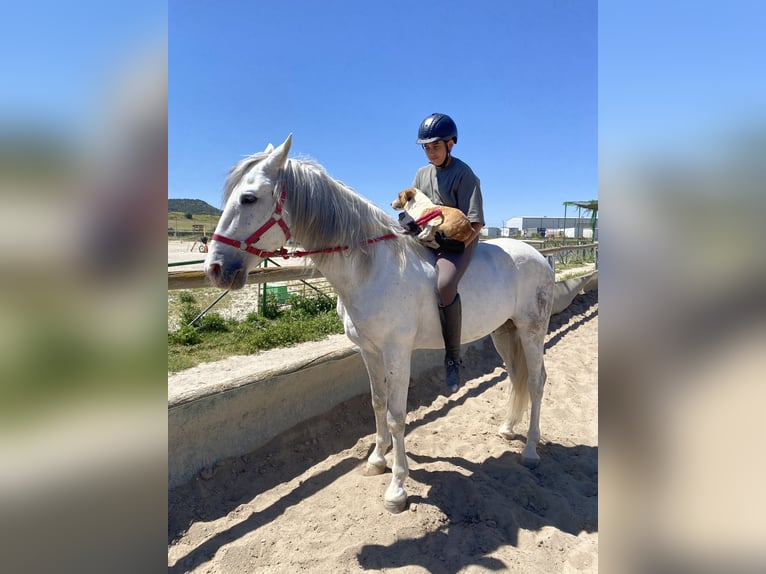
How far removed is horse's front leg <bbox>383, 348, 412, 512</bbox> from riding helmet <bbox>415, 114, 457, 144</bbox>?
1557mm

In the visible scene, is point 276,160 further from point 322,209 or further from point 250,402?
point 250,402

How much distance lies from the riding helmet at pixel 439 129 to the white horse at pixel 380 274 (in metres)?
0.69

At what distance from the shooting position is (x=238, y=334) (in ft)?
16.2

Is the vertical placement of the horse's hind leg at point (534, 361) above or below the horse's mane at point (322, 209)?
below

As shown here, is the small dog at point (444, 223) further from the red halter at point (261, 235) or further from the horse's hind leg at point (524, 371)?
the horse's hind leg at point (524, 371)

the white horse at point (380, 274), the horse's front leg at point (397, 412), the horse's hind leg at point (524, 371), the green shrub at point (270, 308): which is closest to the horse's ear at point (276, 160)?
the white horse at point (380, 274)

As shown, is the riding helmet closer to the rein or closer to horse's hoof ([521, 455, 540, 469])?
the rein

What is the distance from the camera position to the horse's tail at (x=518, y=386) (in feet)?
11.6

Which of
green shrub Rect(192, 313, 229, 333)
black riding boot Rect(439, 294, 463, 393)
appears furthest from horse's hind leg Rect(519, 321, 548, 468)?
green shrub Rect(192, 313, 229, 333)

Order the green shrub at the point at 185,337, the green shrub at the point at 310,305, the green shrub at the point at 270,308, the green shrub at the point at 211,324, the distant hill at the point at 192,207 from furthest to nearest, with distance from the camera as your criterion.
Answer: the green shrub at the point at 310,305 < the green shrub at the point at 270,308 < the green shrub at the point at 211,324 < the green shrub at the point at 185,337 < the distant hill at the point at 192,207

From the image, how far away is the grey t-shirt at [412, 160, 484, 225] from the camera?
115 inches
